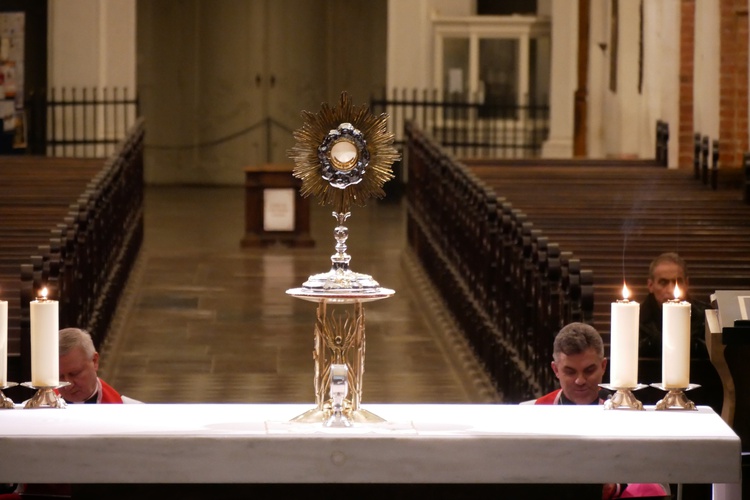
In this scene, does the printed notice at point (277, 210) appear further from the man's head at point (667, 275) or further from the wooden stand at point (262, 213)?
the man's head at point (667, 275)

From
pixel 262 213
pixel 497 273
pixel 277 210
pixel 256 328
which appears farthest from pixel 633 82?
pixel 497 273

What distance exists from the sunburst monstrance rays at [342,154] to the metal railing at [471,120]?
16215mm

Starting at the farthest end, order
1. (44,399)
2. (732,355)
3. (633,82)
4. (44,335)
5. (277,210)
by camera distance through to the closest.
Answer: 1. (633,82)
2. (277,210)
3. (732,355)
4. (44,399)
5. (44,335)

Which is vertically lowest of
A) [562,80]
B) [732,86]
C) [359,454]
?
[359,454]

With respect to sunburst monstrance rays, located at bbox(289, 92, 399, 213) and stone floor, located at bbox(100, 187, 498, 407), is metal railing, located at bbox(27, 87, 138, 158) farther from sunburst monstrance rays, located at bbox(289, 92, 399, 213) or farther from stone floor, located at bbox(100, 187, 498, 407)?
sunburst monstrance rays, located at bbox(289, 92, 399, 213)

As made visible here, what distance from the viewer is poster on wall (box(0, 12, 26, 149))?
19.8m

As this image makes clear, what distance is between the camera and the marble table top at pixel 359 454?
3396mm

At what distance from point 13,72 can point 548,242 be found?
12.8m

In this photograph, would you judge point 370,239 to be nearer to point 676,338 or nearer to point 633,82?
point 633,82

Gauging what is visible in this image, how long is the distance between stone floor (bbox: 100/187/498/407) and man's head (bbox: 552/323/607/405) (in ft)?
13.9

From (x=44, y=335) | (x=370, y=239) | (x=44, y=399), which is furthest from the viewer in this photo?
(x=370, y=239)

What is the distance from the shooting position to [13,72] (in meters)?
20.0

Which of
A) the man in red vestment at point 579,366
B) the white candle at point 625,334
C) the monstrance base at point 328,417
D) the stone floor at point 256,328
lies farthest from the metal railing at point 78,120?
the white candle at point 625,334

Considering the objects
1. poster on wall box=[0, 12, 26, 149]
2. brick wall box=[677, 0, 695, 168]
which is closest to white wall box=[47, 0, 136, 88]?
poster on wall box=[0, 12, 26, 149]
